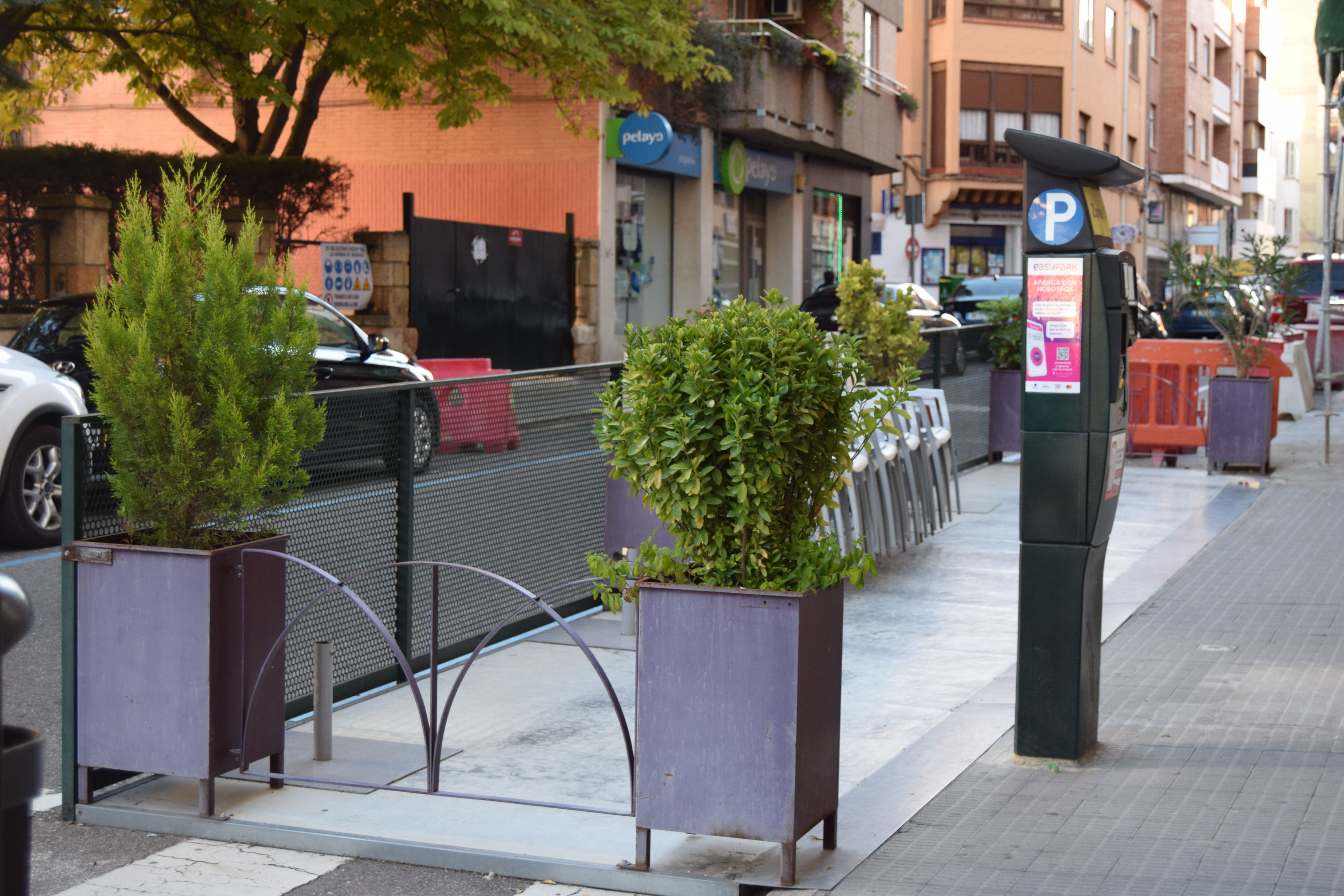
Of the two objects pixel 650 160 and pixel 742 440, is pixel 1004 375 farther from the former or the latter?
pixel 650 160

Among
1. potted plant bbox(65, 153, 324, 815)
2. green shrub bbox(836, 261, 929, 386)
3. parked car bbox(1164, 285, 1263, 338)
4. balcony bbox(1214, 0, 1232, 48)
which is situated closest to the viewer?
potted plant bbox(65, 153, 324, 815)

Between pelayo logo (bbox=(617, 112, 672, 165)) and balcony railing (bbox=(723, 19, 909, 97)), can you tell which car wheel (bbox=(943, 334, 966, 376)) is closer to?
pelayo logo (bbox=(617, 112, 672, 165))

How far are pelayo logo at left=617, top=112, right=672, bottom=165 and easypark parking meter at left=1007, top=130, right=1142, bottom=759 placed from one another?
62.8ft

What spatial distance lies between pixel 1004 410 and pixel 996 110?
33.6 meters

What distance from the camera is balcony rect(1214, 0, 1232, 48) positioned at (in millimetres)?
63406

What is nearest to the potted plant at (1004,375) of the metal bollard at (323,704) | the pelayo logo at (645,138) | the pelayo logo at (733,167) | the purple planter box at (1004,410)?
the purple planter box at (1004,410)

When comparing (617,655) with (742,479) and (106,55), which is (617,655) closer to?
(742,479)

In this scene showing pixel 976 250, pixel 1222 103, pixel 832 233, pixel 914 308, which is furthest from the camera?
pixel 1222 103

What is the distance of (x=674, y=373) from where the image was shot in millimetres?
4098

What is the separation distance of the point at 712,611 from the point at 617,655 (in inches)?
113

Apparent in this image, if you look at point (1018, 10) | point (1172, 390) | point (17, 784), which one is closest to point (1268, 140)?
point (1018, 10)

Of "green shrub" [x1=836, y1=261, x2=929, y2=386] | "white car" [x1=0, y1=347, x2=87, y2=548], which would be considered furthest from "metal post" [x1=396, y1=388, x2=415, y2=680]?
"green shrub" [x1=836, y1=261, x2=929, y2=386]

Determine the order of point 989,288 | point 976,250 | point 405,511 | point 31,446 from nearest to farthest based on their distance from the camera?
point 405,511, point 31,446, point 989,288, point 976,250

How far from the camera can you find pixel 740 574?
4.18 meters
